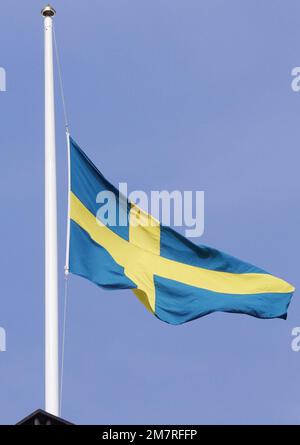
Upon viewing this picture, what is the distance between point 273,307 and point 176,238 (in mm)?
2174

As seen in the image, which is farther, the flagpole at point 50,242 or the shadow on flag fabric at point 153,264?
the shadow on flag fabric at point 153,264

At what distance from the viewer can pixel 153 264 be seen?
28047 mm

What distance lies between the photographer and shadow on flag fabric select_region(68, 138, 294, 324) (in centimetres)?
2717

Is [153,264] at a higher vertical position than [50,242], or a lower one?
lower

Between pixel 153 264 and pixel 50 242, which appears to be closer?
pixel 50 242

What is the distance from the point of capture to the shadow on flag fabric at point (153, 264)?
2717 cm

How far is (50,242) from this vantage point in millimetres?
25453

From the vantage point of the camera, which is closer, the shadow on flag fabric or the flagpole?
the flagpole

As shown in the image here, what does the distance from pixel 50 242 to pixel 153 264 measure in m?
3.12

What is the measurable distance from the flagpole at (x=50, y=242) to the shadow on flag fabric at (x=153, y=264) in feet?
3.57

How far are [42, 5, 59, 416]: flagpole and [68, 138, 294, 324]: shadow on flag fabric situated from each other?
109 cm
